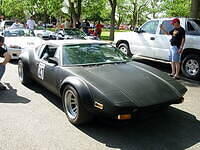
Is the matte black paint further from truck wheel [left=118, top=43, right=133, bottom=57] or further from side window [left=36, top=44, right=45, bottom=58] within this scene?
truck wheel [left=118, top=43, right=133, bottom=57]

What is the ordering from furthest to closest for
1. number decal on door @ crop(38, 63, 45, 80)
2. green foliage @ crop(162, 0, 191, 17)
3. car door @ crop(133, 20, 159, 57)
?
green foliage @ crop(162, 0, 191, 17)
car door @ crop(133, 20, 159, 57)
number decal on door @ crop(38, 63, 45, 80)

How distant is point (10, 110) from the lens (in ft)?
16.0

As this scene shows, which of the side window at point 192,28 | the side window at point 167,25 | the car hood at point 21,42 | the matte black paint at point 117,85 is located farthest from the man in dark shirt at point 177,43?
the car hood at point 21,42

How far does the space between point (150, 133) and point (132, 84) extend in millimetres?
761

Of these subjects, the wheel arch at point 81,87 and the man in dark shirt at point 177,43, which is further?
the man in dark shirt at point 177,43

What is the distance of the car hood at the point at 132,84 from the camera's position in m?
3.74

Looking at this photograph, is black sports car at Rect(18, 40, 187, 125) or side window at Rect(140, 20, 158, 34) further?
side window at Rect(140, 20, 158, 34)

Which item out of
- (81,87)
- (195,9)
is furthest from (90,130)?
(195,9)

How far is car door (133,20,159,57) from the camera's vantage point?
899cm

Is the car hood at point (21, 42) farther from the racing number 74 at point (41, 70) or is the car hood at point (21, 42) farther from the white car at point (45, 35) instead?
the racing number 74 at point (41, 70)

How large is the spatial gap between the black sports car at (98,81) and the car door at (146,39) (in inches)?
147

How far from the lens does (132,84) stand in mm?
4059

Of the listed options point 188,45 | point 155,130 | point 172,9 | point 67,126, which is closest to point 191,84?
point 188,45

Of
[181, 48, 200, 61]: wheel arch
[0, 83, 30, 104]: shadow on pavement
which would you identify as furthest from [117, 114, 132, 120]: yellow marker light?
[181, 48, 200, 61]: wheel arch
